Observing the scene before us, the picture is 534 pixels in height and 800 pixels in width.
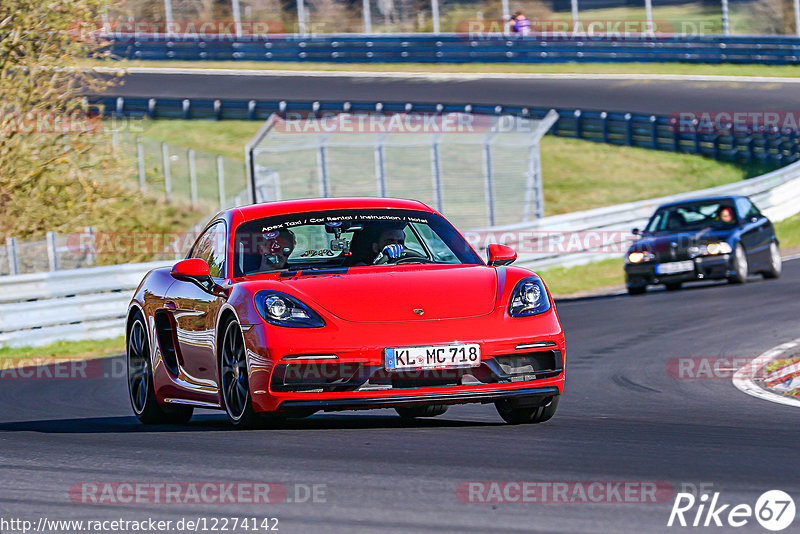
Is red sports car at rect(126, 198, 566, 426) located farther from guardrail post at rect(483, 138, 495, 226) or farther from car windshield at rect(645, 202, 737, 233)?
guardrail post at rect(483, 138, 495, 226)

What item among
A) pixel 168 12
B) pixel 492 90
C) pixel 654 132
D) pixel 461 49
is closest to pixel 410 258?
pixel 654 132

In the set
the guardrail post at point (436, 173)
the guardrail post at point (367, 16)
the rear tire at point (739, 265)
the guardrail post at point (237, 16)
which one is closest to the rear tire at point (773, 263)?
the rear tire at point (739, 265)

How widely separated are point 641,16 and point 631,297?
102 ft

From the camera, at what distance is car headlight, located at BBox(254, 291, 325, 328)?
7652mm

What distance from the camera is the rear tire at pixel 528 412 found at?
816 cm

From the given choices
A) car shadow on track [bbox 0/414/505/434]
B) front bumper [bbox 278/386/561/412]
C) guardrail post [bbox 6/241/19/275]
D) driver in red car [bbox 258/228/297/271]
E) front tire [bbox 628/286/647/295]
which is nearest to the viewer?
front bumper [bbox 278/386/561/412]

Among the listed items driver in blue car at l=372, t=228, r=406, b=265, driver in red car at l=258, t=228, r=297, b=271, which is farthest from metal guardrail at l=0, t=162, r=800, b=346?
driver in blue car at l=372, t=228, r=406, b=265

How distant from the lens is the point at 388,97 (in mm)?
40938

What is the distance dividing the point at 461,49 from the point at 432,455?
135 ft

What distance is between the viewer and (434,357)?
7.55m

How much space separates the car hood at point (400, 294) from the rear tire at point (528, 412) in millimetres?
719

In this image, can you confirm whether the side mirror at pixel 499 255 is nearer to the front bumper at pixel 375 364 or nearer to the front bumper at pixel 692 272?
the front bumper at pixel 375 364

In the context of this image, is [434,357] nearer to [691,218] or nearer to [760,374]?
[760,374]

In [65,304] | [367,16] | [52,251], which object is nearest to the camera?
[65,304]
